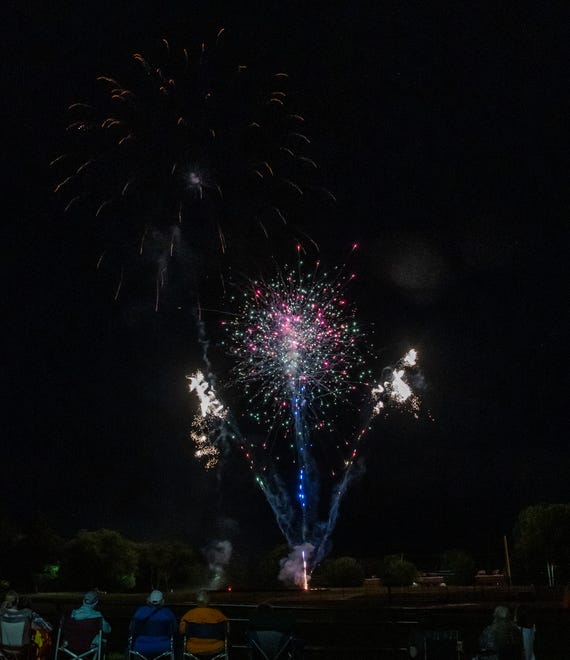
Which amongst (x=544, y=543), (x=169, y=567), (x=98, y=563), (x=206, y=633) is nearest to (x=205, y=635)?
(x=206, y=633)

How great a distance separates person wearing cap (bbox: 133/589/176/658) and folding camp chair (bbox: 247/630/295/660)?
1155mm

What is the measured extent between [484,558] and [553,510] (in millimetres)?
6721

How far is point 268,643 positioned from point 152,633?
5.02 ft

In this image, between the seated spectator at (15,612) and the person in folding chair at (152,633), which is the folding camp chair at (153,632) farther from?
the seated spectator at (15,612)

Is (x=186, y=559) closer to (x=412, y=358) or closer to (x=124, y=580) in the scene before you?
(x=124, y=580)

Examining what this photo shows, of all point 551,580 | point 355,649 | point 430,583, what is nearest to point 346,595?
point 430,583

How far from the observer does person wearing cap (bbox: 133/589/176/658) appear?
9094mm

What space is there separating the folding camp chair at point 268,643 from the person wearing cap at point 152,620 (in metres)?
1.15

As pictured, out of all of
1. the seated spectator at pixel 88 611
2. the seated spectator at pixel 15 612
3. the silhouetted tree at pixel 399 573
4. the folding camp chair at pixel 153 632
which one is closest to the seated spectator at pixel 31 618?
the seated spectator at pixel 15 612

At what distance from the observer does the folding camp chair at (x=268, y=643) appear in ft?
28.3

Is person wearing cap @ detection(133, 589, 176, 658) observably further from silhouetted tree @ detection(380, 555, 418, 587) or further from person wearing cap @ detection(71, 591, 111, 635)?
silhouetted tree @ detection(380, 555, 418, 587)

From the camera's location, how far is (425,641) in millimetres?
8625

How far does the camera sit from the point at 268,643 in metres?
8.66

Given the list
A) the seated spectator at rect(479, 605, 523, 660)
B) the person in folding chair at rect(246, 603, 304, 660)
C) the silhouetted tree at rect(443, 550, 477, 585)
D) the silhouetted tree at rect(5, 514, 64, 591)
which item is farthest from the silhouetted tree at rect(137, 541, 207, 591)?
the seated spectator at rect(479, 605, 523, 660)
